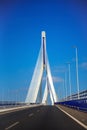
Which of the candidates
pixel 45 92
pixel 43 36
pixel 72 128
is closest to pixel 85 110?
pixel 72 128

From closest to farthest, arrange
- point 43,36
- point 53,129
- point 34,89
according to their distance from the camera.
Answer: point 53,129
point 34,89
point 43,36

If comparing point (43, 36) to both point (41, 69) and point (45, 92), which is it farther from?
point (45, 92)

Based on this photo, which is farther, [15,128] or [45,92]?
[45,92]

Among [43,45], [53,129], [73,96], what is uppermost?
[43,45]

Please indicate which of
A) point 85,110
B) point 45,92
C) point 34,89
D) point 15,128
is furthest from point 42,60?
point 15,128

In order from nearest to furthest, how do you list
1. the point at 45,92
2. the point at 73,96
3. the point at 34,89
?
the point at 73,96 < the point at 34,89 < the point at 45,92

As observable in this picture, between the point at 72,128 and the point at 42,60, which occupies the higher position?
the point at 42,60

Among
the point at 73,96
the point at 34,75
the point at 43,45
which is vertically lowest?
the point at 73,96

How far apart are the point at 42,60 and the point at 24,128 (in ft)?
231

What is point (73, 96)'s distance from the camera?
74688 mm


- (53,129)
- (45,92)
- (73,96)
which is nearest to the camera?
(53,129)

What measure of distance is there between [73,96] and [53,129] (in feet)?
199

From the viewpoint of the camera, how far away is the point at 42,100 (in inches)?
4779

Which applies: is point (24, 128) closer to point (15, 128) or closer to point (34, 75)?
point (15, 128)
